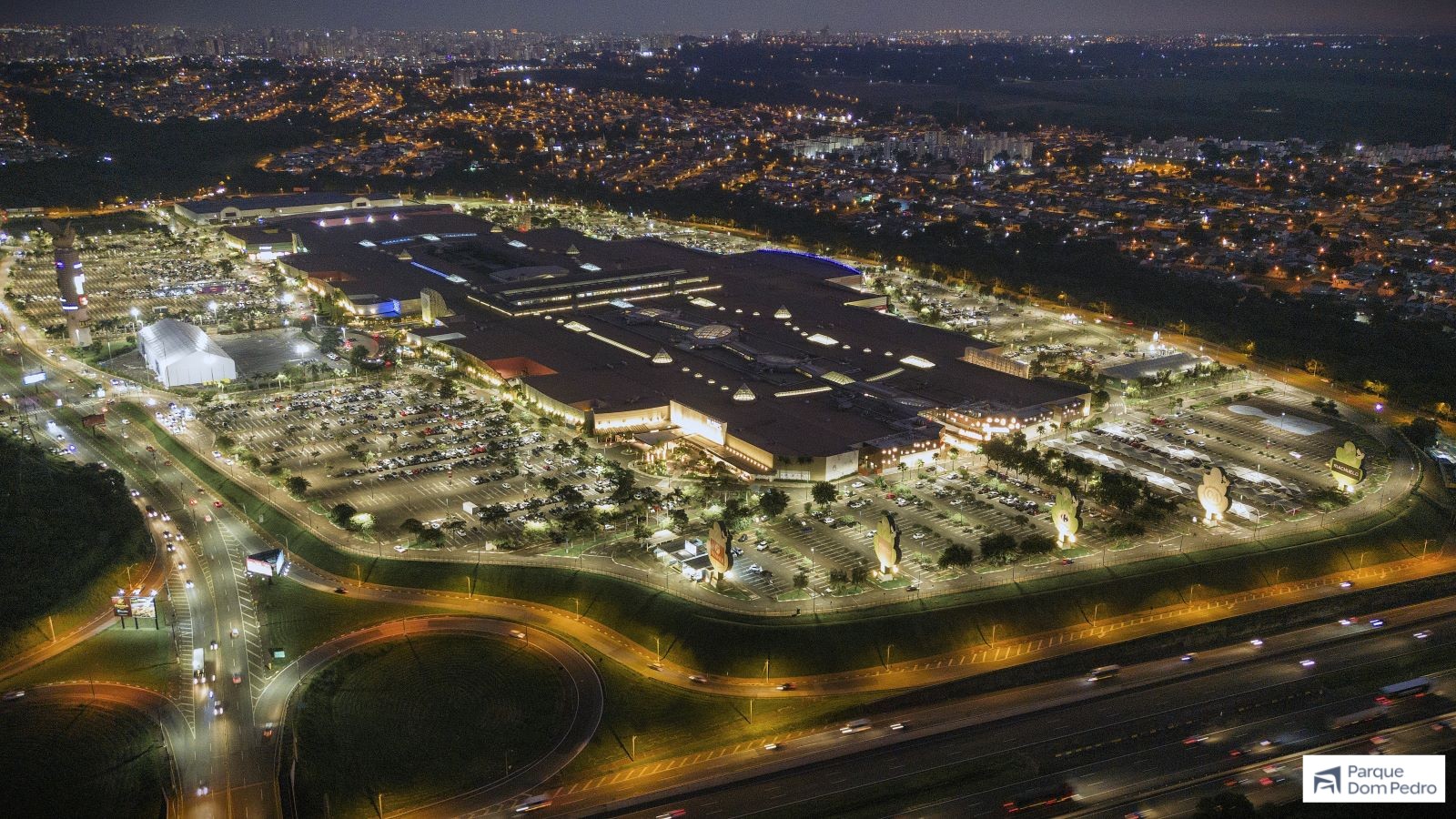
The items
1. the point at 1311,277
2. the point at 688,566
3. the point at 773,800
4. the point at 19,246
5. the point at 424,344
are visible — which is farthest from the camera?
the point at 19,246

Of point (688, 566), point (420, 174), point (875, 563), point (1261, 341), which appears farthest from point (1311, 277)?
point (420, 174)

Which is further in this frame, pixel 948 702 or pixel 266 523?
pixel 266 523

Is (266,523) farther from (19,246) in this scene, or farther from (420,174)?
(420,174)

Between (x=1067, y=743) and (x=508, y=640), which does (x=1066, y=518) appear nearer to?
(x=1067, y=743)

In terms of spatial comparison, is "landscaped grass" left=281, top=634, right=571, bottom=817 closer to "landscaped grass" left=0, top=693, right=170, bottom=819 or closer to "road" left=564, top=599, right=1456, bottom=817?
"road" left=564, top=599, right=1456, bottom=817

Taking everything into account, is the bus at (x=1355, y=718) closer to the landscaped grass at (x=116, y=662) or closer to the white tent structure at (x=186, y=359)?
the landscaped grass at (x=116, y=662)

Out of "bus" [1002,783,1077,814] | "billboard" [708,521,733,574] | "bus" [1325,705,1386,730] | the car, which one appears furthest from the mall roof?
the car
